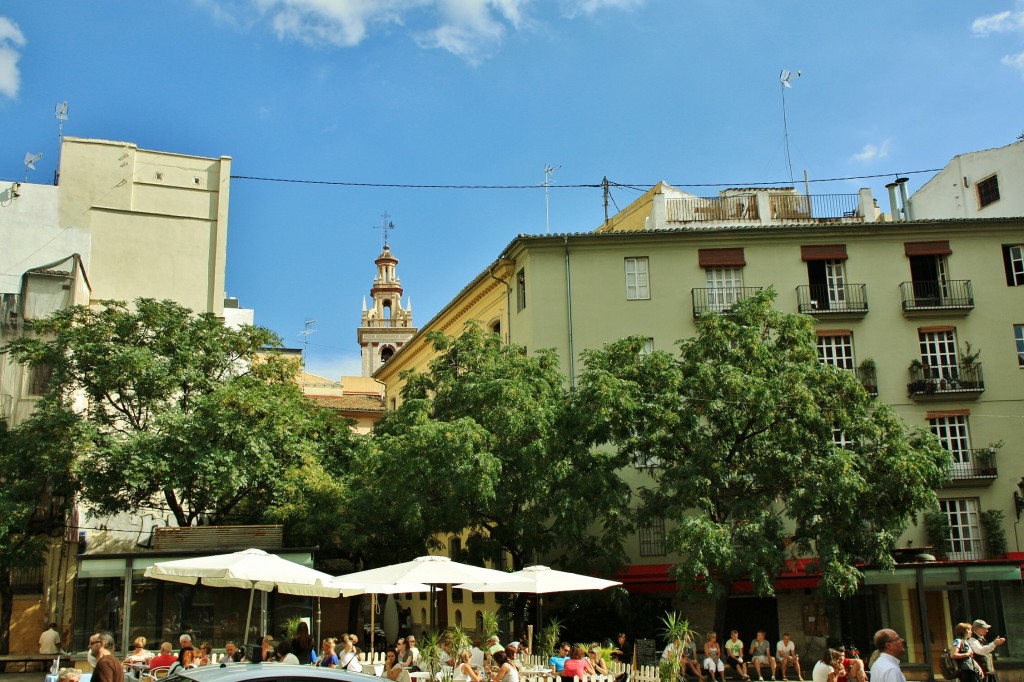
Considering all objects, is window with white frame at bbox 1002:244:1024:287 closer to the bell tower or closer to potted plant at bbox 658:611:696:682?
potted plant at bbox 658:611:696:682

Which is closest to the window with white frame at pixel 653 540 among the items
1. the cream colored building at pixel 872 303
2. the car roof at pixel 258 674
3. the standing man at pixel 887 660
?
the cream colored building at pixel 872 303

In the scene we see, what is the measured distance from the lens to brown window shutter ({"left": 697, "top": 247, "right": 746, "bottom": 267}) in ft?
107

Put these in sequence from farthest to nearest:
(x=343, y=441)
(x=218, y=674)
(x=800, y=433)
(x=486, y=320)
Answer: (x=486, y=320) → (x=343, y=441) → (x=800, y=433) → (x=218, y=674)

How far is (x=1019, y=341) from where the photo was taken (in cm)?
3269

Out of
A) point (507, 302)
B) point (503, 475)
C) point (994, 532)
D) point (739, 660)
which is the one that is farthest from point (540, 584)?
point (994, 532)

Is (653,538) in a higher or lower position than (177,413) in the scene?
lower

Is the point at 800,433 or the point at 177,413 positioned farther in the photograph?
the point at 177,413

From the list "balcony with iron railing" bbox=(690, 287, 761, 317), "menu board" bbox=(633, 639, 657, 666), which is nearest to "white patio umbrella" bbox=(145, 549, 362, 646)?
"menu board" bbox=(633, 639, 657, 666)

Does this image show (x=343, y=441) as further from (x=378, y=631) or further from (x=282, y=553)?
(x=282, y=553)

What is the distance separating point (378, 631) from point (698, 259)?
1661cm

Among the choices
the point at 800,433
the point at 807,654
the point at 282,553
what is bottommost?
the point at 807,654

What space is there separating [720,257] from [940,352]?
7894 mm

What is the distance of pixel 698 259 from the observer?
3253cm

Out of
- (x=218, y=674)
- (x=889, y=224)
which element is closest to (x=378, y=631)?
(x=889, y=224)
